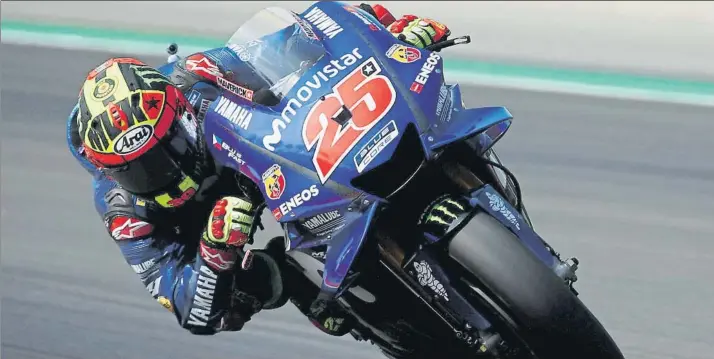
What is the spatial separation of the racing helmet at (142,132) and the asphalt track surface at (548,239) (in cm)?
129

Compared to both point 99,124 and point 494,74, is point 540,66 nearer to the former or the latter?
point 494,74

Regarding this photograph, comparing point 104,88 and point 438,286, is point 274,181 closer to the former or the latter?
point 438,286

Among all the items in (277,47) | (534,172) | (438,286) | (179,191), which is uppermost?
(277,47)

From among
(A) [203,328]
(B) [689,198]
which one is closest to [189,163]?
(A) [203,328]

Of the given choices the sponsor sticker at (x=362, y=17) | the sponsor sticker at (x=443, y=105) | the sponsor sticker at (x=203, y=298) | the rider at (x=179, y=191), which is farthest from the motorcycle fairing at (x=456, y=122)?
the sponsor sticker at (x=203, y=298)

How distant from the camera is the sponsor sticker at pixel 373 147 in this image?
262cm

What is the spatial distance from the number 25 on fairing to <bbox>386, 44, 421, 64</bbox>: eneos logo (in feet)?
0.35

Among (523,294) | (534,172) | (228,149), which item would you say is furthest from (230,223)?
(534,172)

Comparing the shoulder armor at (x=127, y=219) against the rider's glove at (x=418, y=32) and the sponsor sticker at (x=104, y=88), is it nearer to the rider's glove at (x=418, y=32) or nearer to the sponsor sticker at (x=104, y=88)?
the sponsor sticker at (x=104, y=88)

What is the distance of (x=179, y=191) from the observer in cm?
309

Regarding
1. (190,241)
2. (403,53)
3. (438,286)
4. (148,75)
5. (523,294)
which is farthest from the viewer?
(190,241)

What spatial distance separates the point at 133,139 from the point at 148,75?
220 mm

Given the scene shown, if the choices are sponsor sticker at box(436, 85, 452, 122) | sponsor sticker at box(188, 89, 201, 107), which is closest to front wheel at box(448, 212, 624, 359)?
sponsor sticker at box(436, 85, 452, 122)

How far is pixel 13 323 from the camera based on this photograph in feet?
15.1
